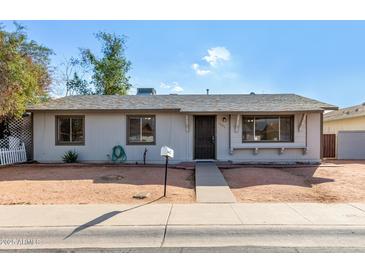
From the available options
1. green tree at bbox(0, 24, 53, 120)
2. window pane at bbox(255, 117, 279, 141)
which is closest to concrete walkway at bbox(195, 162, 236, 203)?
window pane at bbox(255, 117, 279, 141)

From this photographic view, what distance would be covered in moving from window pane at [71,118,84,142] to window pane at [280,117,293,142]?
9.94m

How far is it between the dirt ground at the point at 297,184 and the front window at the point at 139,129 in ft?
15.1

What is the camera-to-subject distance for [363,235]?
512 centimetres

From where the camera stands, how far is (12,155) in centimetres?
1436

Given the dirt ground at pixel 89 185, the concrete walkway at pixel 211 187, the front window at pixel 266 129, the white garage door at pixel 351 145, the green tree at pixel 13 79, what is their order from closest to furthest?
1. the concrete walkway at pixel 211 187
2. the dirt ground at pixel 89 185
3. the green tree at pixel 13 79
4. the front window at pixel 266 129
5. the white garage door at pixel 351 145

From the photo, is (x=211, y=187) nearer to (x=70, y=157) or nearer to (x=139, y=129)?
(x=139, y=129)

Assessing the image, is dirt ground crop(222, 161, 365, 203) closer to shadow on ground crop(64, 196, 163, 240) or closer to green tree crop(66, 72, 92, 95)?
shadow on ground crop(64, 196, 163, 240)

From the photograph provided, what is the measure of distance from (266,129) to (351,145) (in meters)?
6.86

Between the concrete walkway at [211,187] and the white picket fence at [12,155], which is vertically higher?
the white picket fence at [12,155]

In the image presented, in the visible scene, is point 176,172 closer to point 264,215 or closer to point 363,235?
point 264,215

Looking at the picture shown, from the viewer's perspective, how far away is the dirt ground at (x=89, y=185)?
25.3 ft

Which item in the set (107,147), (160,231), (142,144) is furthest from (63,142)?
(160,231)

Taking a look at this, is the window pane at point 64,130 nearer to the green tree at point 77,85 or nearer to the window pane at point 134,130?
the window pane at point 134,130

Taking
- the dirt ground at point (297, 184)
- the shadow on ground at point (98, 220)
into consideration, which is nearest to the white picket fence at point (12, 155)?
the shadow on ground at point (98, 220)
